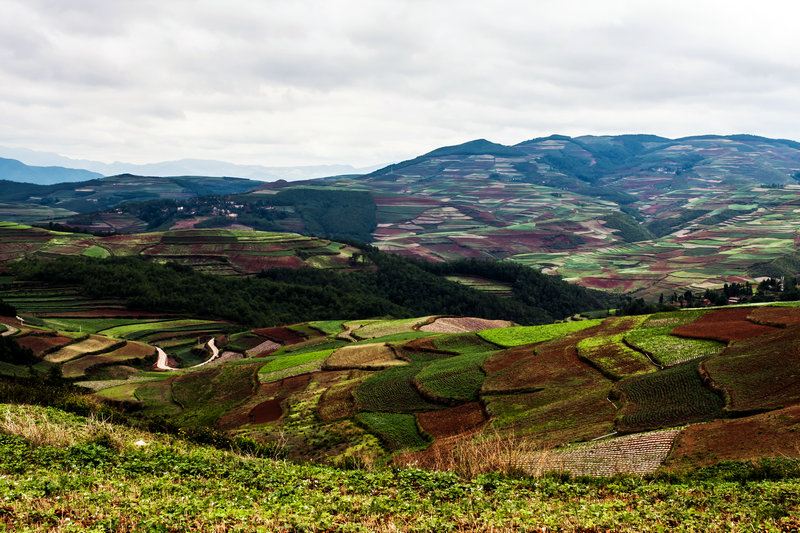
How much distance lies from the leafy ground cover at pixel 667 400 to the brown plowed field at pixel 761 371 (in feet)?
3.78

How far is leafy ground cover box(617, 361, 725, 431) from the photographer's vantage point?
3397 cm

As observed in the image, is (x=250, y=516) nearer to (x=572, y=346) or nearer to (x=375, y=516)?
(x=375, y=516)

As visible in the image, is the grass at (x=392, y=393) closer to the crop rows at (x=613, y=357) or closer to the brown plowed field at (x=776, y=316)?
the crop rows at (x=613, y=357)

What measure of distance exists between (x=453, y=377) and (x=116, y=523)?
130ft

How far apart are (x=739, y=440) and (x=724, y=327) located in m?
27.7

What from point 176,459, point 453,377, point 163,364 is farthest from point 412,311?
point 176,459

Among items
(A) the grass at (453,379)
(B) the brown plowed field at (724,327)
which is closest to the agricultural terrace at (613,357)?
(B) the brown plowed field at (724,327)

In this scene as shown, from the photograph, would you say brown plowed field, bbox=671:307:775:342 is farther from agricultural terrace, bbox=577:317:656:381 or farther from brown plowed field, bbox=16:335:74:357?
brown plowed field, bbox=16:335:74:357

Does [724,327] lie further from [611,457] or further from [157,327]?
[157,327]

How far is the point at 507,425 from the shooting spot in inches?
1527

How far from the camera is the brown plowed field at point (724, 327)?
1912 inches

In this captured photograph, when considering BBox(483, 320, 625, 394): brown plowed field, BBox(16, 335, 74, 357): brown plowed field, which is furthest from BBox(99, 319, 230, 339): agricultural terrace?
BBox(483, 320, 625, 394): brown plowed field

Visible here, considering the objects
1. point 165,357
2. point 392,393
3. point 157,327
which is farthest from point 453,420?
Result: point 157,327

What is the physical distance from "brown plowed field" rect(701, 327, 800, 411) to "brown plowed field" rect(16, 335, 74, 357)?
306 feet
